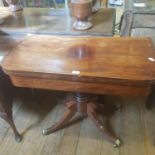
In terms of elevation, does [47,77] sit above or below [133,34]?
above

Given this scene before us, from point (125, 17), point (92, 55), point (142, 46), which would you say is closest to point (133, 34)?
point (125, 17)

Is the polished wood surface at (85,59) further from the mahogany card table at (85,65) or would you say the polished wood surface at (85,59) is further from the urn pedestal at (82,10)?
the urn pedestal at (82,10)

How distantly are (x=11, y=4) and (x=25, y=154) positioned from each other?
1328mm

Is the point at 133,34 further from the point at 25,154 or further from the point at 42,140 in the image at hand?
the point at 25,154

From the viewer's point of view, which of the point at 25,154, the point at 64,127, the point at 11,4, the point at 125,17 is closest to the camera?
the point at 25,154

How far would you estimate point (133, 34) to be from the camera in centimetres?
173

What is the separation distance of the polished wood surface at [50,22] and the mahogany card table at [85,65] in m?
0.22

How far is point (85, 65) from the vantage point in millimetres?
1052

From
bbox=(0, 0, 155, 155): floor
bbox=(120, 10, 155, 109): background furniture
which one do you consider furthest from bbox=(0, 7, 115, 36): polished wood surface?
bbox=(0, 0, 155, 155): floor

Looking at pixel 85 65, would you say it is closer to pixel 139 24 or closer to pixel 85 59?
pixel 85 59

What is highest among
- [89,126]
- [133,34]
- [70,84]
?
[70,84]

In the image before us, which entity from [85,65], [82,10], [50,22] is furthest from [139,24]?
[85,65]

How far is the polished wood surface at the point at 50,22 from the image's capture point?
1498 mm

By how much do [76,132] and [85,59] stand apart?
2.16 feet
